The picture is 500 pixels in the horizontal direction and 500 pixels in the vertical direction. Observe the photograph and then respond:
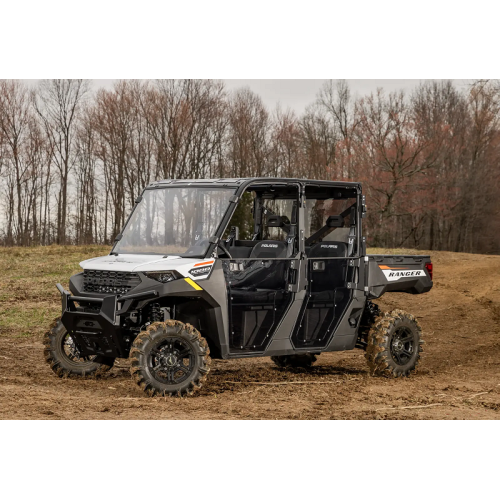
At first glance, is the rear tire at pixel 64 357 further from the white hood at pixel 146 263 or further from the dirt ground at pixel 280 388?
the white hood at pixel 146 263

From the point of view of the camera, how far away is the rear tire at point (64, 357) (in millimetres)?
9172

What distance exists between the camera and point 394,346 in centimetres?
988

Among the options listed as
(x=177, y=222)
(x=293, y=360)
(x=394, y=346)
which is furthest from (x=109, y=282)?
(x=394, y=346)

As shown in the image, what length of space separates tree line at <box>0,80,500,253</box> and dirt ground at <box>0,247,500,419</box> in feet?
35.1

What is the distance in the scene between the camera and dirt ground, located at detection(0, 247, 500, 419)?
297 inches

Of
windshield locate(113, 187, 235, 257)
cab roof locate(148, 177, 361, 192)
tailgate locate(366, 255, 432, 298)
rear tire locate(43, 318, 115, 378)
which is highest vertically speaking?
cab roof locate(148, 177, 361, 192)

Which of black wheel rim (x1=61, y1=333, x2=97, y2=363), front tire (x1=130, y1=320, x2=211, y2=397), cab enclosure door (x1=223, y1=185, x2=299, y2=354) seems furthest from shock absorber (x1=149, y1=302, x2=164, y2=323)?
black wheel rim (x1=61, y1=333, x2=97, y2=363)

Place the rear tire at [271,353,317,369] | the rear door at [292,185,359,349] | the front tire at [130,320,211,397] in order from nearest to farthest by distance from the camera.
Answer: the front tire at [130,320,211,397]
the rear door at [292,185,359,349]
the rear tire at [271,353,317,369]

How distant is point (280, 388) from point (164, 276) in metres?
2.04

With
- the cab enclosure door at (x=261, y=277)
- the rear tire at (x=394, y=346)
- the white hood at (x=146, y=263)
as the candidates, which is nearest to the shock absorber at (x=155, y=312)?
the white hood at (x=146, y=263)

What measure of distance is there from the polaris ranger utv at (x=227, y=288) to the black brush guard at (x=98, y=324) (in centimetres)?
1

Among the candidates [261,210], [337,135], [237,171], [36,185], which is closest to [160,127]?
[237,171]

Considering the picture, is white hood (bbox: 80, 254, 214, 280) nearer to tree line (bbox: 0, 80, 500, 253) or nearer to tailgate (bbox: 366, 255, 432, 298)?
tailgate (bbox: 366, 255, 432, 298)

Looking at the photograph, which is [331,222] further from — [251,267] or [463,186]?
[463,186]
